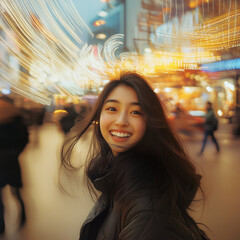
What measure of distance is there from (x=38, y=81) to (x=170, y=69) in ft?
2.46

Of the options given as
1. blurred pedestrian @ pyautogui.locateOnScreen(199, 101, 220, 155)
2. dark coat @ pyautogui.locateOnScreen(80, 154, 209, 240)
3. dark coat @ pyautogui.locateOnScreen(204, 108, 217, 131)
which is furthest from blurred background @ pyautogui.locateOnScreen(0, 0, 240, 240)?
dark coat @ pyautogui.locateOnScreen(204, 108, 217, 131)

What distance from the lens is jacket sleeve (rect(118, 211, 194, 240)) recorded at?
57 cm

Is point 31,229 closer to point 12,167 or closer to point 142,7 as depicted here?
point 12,167

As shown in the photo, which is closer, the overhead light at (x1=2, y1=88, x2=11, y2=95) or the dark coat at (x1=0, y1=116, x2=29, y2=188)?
the overhead light at (x1=2, y1=88, x2=11, y2=95)

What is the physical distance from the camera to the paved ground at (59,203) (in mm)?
1802

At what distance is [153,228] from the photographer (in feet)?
1.87

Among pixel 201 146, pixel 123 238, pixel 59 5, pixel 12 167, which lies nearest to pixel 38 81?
pixel 59 5

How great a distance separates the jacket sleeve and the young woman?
0.10 feet

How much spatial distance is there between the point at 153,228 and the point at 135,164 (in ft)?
0.65

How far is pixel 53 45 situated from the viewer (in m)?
1.31

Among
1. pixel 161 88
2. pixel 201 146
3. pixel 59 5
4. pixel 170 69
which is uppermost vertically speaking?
pixel 59 5

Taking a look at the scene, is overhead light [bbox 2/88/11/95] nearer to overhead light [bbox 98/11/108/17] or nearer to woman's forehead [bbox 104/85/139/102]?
overhead light [bbox 98/11/108/17]

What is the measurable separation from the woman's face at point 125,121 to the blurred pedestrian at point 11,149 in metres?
1.14

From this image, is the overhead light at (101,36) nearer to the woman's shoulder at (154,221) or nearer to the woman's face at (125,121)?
the woman's face at (125,121)
